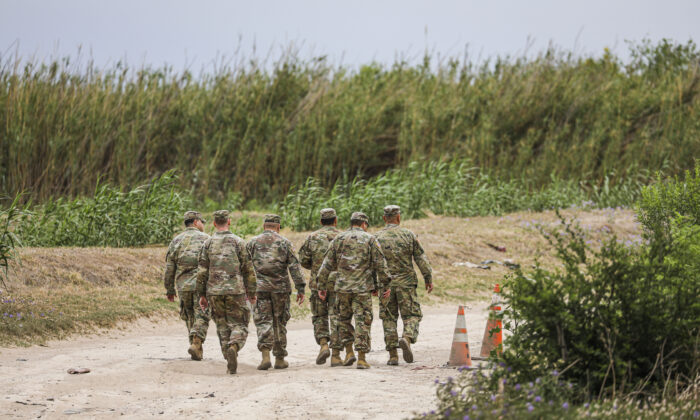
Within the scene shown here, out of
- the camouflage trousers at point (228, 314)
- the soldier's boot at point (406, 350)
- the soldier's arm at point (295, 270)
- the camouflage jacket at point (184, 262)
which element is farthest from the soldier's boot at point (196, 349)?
the soldier's boot at point (406, 350)

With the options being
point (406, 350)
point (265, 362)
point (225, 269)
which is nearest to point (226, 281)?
point (225, 269)

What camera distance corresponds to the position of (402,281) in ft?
30.7

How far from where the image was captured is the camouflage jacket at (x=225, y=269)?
29.0 feet

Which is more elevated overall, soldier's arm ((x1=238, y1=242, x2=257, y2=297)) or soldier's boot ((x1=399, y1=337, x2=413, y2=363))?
soldier's arm ((x1=238, y1=242, x2=257, y2=297))

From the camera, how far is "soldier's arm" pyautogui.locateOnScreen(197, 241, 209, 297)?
8914 millimetres

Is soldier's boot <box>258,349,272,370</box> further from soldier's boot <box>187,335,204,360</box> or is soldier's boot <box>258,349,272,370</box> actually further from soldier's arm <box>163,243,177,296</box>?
soldier's arm <box>163,243,177,296</box>

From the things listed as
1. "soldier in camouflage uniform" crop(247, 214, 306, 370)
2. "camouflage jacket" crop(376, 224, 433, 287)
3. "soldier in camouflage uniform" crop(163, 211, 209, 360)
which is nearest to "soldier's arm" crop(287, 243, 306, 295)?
"soldier in camouflage uniform" crop(247, 214, 306, 370)

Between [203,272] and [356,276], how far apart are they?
162cm

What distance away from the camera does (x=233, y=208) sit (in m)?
20.0

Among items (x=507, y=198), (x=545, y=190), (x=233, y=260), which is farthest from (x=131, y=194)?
(x=545, y=190)

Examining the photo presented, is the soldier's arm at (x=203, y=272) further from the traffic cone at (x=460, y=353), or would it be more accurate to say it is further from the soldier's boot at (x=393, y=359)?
the traffic cone at (x=460, y=353)

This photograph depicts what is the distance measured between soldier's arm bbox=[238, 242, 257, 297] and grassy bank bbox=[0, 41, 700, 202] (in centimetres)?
1086

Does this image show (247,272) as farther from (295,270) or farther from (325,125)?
(325,125)

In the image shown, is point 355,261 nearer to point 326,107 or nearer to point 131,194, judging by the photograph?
point 131,194
